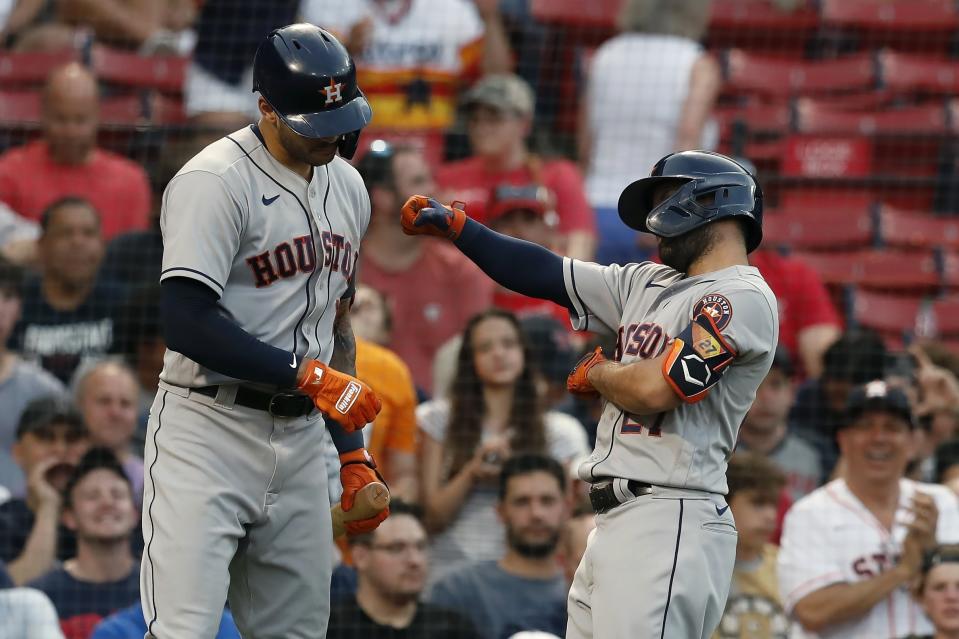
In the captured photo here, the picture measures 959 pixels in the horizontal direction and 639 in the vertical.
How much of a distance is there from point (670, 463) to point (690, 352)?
259mm

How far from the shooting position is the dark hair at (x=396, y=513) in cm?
510

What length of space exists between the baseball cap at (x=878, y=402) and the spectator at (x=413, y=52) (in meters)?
3.21

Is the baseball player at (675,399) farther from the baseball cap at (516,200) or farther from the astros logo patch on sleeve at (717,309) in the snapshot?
the baseball cap at (516,200)

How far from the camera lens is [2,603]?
491 centimetres

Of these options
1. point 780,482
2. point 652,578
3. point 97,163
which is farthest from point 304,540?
point 97,163

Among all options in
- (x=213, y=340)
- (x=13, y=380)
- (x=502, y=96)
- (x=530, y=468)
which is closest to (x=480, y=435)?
(x=530, y=468)

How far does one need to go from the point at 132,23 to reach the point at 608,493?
5709mm

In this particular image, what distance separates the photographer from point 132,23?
834 cm

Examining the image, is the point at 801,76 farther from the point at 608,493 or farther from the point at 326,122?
the point at 326,122

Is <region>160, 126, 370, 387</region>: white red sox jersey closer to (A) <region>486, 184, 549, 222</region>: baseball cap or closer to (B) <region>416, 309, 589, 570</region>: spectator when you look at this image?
(B) <region>416, 309, 589, 570</region>: spectator

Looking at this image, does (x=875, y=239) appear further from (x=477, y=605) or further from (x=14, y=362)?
(x=14, y=362)

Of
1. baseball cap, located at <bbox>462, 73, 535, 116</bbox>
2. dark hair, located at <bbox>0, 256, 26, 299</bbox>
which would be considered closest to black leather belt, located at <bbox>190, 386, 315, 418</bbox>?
dark hair, located at <bbox>0, 256, 26, 299</bbox>

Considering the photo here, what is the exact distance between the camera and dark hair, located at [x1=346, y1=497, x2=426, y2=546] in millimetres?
5098

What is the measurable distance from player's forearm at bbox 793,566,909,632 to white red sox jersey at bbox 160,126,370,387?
2.26 m
